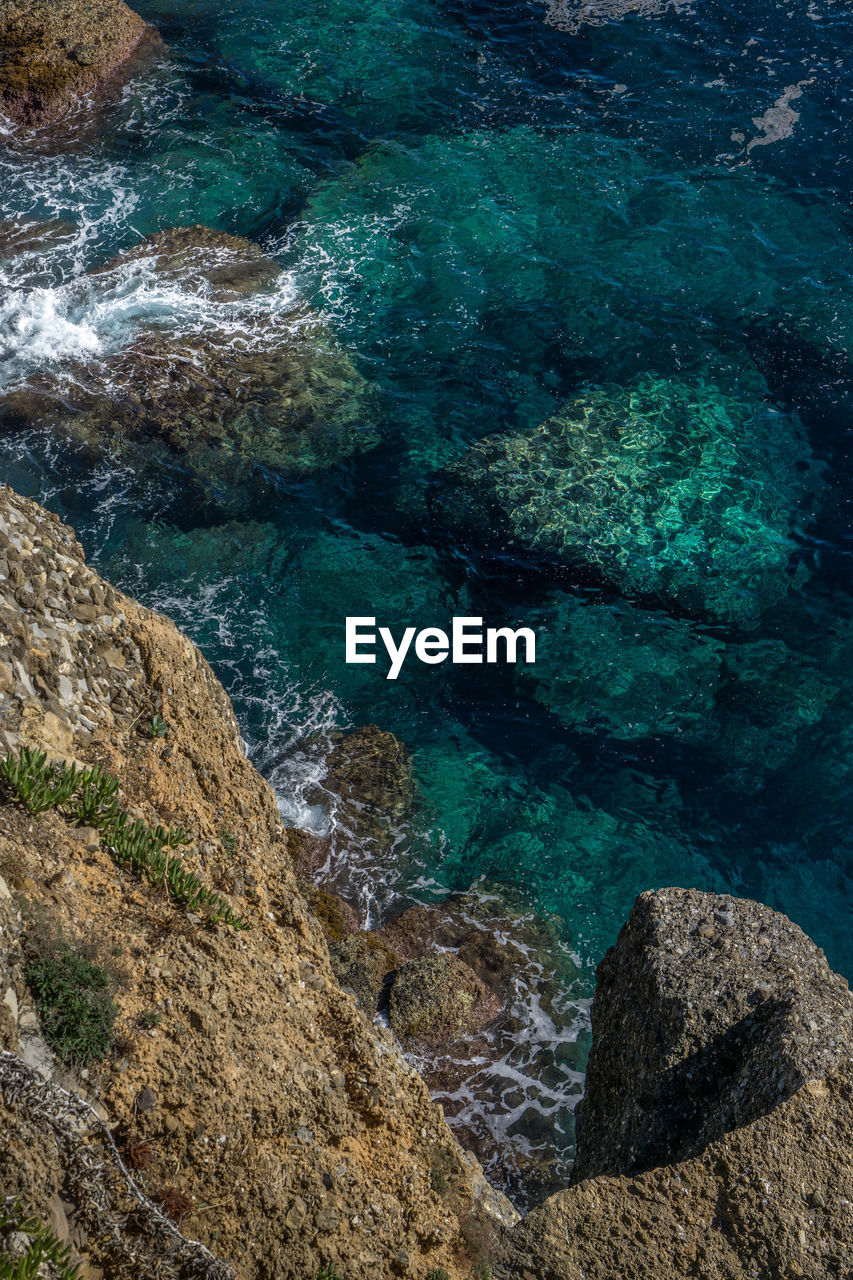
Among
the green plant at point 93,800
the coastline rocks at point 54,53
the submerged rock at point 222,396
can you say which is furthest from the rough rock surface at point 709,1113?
the coastline rocks at point 54,53

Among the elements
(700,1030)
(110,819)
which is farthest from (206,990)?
(700,1030)

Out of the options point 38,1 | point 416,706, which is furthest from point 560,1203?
point 38,1

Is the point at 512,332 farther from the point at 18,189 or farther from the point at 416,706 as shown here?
the point at 18,189

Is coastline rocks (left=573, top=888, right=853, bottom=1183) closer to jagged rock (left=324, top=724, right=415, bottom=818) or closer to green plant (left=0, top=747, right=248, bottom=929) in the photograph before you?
green plant (left=0, top=747, right=248, bottom=929)

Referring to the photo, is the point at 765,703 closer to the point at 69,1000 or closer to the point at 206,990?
the point at 206,990

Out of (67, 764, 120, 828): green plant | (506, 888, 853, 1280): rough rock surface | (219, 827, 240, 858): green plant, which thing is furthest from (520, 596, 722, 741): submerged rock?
(67, 764, 120, 828): green plant

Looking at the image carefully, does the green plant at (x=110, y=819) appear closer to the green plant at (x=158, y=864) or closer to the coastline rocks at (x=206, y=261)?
the green plant at (x=158, y=864)
